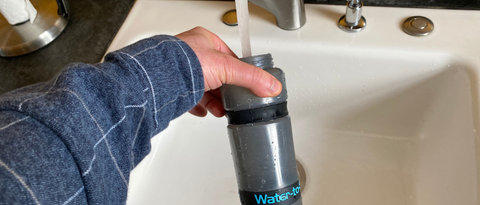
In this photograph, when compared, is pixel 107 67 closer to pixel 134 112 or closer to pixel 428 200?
pixel 134 112

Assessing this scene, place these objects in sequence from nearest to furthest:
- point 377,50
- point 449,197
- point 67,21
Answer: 1. point 449,197
2. point 377,50
3. point 67,21

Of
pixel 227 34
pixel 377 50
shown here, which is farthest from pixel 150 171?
pixel 377 50

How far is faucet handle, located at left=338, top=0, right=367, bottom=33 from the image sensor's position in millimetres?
617

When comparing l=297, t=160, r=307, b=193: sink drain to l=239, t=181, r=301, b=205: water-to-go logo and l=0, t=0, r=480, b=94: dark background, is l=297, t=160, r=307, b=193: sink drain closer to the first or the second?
l=239, t=181, r=301, b=205: water-to-go logo

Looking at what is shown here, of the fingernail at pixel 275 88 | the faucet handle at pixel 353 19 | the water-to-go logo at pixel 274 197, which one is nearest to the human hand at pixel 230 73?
the fingernail at pixel 275 88

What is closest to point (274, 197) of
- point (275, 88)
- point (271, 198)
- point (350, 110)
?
point (271, 198)

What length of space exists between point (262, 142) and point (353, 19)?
1.03ft

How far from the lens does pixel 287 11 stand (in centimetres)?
64

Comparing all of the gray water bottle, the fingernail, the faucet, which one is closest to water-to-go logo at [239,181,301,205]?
the gray water bottle

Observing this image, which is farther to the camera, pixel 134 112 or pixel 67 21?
pixel 67 21

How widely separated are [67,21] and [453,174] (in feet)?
2.45

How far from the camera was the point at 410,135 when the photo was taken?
0.67 m

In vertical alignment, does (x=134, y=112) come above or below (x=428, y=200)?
above

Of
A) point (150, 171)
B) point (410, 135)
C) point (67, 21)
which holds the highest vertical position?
point (67, 21)
